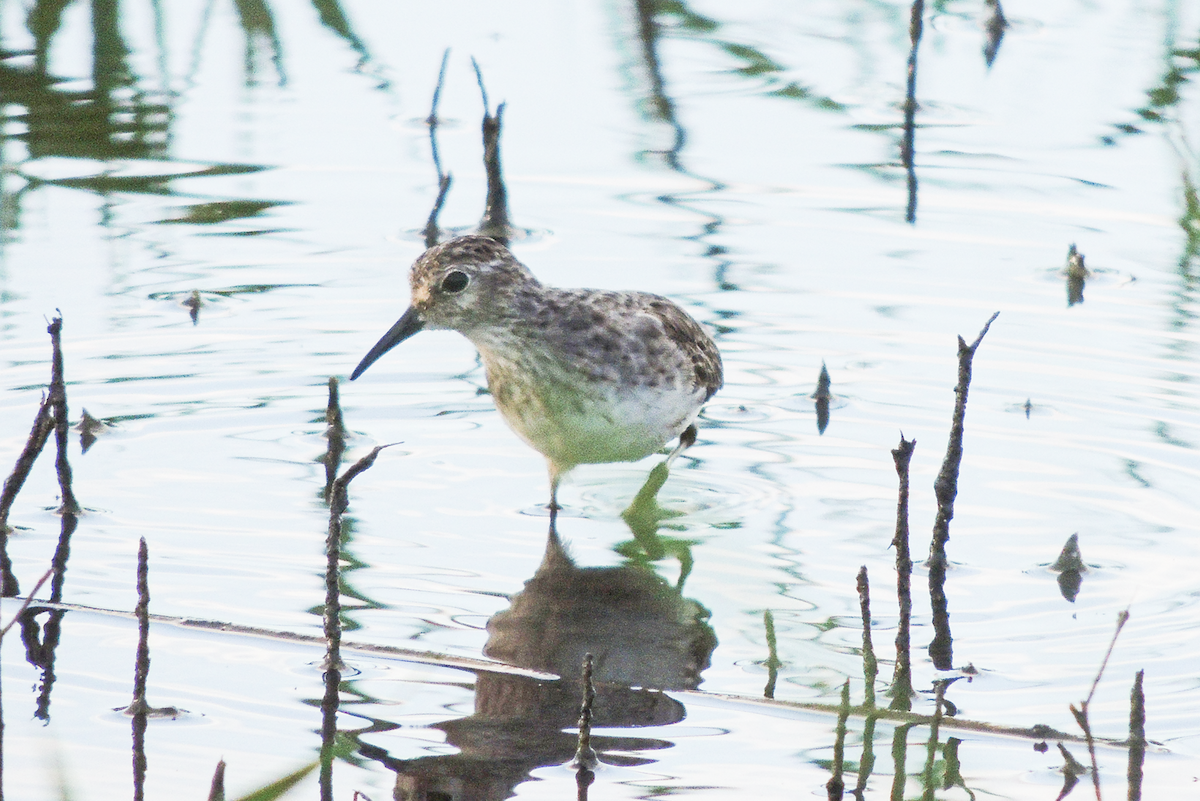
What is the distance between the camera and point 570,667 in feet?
19.3

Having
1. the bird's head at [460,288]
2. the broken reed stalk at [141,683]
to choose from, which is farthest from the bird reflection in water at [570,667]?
the bird's head at [460,288]

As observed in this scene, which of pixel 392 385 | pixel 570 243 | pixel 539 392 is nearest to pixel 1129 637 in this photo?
pixel 539 392

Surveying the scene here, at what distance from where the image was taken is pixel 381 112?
39.4 ft

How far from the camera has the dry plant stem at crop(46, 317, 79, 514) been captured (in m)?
5.98

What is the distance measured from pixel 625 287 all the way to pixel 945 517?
3.69 meters

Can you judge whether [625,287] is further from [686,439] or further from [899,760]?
[899,760]

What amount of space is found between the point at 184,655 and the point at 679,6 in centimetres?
962

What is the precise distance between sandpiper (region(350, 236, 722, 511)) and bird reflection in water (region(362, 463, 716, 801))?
15.0 inches

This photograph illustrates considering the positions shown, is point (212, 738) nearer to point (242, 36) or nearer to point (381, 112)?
point (381, 112)

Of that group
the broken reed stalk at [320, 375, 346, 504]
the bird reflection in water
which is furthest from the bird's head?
the bird reflection in water

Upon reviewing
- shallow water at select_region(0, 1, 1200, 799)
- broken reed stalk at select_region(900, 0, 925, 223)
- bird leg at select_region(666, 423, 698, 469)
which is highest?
broken reed stalk at select_region(900, 0, 925, 223)

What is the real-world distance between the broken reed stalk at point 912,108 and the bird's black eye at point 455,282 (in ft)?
14.2

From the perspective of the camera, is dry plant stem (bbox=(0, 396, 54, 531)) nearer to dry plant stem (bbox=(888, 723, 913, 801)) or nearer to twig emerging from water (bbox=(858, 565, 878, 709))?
twig emerging from water (bbox=(858, 565, 878, 709))

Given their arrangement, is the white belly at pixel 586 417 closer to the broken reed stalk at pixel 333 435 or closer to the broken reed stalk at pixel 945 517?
the broken reed stalk at pixel 333 435
